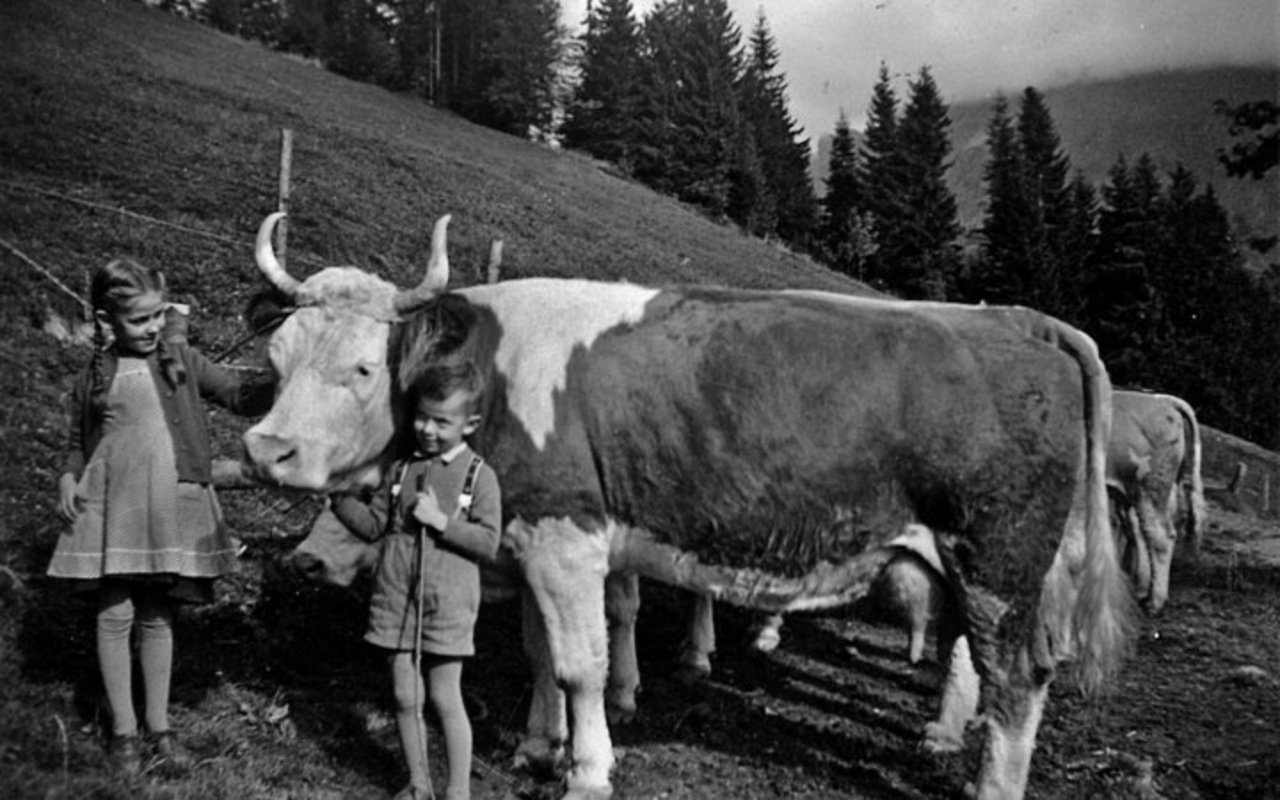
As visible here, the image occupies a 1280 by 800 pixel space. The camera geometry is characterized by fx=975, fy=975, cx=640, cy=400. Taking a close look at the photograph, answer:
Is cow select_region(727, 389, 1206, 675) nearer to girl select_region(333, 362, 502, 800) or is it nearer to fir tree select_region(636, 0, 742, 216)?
girl select_region(333, 362, 502, 800)

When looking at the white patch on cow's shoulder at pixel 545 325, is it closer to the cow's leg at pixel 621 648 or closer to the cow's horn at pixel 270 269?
the cow's horn at pixel 270 269

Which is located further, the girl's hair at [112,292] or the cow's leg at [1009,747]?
the cow's leg at [1009,747]

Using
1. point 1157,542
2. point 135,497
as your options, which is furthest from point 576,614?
point 1157,542

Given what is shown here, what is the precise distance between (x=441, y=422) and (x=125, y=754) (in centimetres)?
184

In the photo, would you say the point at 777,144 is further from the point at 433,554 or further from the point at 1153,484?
the point at 433,554

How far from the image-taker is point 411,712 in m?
3.96

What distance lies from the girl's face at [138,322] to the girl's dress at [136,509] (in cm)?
6

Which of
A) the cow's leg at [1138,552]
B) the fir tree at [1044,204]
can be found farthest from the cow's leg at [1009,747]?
the fir tree at [1044,204]

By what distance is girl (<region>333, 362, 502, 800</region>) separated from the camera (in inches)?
152

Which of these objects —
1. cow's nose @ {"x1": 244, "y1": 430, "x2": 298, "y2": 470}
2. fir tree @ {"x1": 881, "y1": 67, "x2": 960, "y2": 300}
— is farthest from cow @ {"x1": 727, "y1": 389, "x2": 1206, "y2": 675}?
fir tree @ {"x1": 881, "y1": 67, "x2": 960, "y2": 300}

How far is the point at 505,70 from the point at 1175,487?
1708 inches

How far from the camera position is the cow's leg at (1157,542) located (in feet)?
A: 31.0

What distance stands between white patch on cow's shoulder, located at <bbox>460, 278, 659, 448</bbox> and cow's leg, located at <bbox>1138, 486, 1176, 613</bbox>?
7.13m

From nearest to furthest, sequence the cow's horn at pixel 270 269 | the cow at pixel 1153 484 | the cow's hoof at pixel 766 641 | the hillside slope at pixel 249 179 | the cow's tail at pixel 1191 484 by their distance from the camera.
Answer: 1. the cow's horn at pixel 270 269
2. the cow's hoof at pixel 766 641
3. the cow at pixel 1153 484
4. the cow's tail at pixel 1191 484
5. the hillside slope at pixel 249 179
